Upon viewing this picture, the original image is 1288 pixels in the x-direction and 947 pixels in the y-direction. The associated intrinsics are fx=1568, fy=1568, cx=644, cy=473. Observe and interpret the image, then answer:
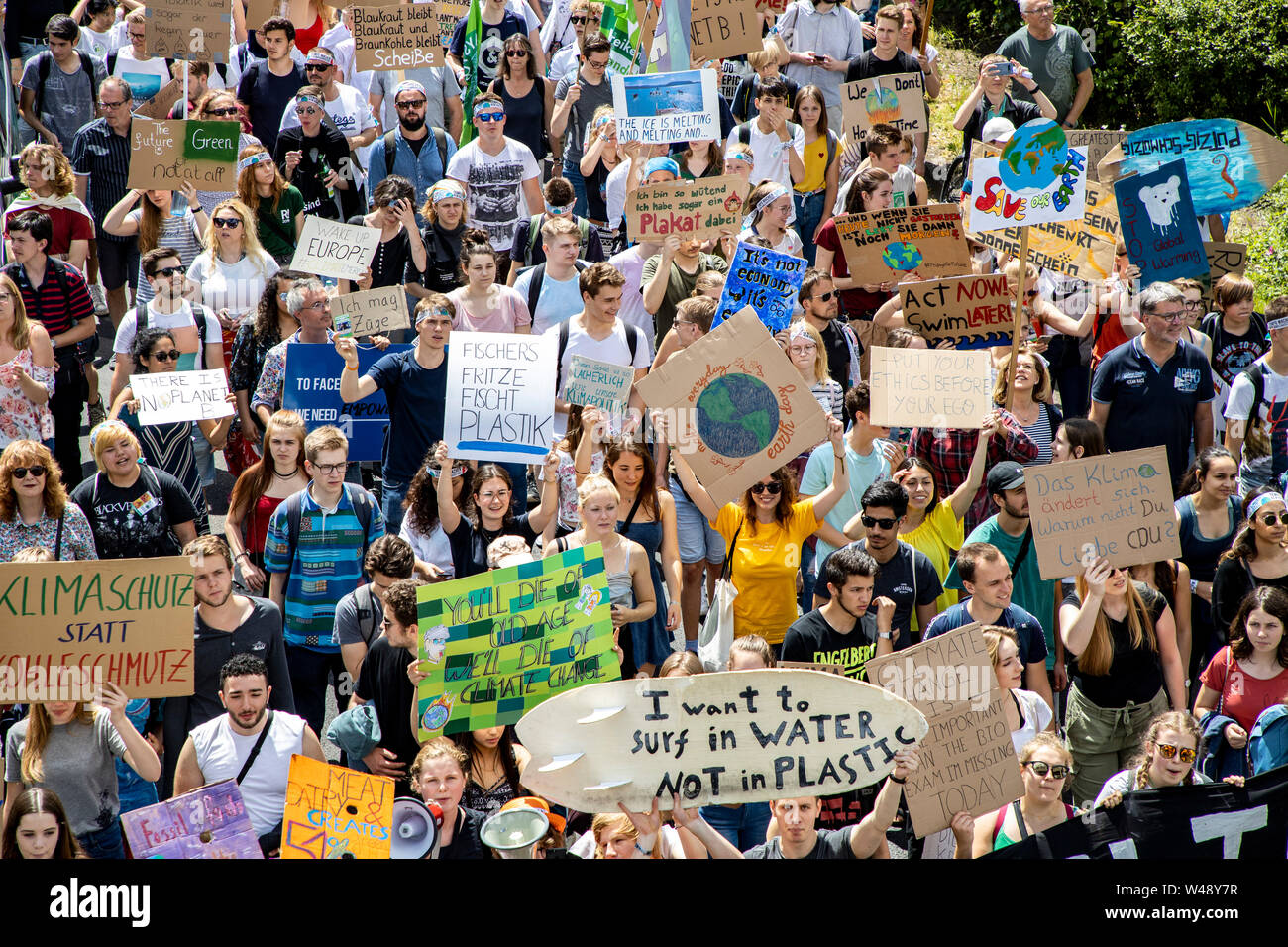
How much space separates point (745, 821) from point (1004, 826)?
3.73 ft

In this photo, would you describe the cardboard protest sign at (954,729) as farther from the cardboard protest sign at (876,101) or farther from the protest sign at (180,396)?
the cardboard protest sign at (876,101)

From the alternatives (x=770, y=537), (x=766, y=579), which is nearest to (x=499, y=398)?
(x=770, y=537)

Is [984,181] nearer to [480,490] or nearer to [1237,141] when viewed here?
[1237,141]

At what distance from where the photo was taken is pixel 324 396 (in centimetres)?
938

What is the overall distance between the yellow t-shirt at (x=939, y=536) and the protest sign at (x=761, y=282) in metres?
1.71

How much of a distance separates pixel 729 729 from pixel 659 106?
23.3ft

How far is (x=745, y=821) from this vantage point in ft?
22.2

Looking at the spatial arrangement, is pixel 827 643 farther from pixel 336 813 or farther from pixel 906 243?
pixel 906 243

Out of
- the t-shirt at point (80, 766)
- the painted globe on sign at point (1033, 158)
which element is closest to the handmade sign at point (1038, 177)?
the painted globe on sign at point (1033, 158)

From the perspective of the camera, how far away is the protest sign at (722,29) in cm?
1276

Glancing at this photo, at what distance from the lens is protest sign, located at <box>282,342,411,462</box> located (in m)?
9.35

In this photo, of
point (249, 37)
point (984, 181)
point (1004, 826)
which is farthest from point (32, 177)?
point (1004, 826)

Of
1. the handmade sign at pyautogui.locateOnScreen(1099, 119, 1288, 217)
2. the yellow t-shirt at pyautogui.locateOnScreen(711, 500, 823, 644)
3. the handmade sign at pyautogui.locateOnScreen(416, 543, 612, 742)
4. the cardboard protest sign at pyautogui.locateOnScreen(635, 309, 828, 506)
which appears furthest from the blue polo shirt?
the handmade sign at pyautogui.locateOnScreen(416, 543, 612, 742)

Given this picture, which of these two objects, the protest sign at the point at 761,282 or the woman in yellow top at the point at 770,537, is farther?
the protest sign at the point at 761,282
